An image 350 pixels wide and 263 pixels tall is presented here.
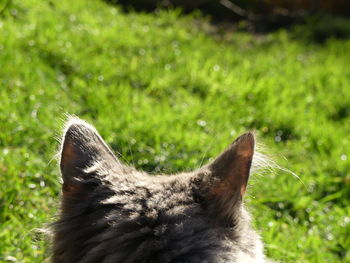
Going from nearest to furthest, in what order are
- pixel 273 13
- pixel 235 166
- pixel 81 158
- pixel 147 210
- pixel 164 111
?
pixel 147 210 < pixel 235 166 < pixel 81 158 < pixel 164 111 < pixel 273 13

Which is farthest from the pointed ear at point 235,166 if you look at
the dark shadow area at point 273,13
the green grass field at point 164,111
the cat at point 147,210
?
the dark shadow area at point 273,13

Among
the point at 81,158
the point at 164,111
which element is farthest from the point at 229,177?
the point at 164,111

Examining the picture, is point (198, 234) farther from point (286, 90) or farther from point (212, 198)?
point (286, 90)

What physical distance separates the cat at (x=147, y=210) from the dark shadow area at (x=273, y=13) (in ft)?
25.8

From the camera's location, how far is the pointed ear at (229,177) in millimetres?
2324

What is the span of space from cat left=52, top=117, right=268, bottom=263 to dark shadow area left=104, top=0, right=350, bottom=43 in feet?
25.8

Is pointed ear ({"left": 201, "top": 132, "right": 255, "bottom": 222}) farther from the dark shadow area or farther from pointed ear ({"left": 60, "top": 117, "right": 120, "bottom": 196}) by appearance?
the dark shadow area

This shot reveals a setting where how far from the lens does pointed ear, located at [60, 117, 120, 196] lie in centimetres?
242

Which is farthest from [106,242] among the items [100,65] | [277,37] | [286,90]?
[277,37]

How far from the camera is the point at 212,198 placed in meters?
2.33

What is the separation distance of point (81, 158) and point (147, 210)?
45 cm

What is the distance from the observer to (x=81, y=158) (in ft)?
8.05

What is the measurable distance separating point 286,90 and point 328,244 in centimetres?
297

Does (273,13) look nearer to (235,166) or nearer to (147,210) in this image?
(235,166)
